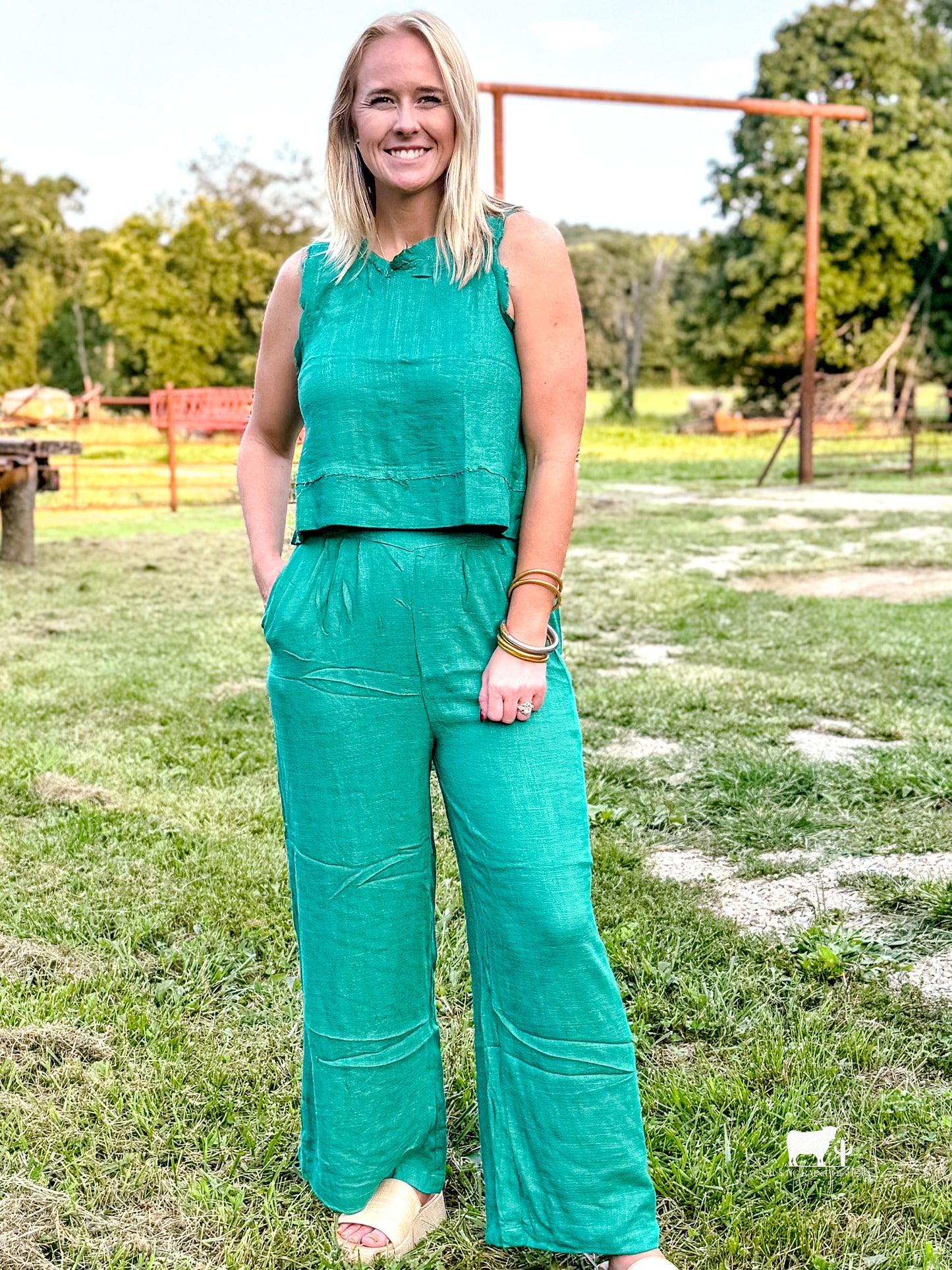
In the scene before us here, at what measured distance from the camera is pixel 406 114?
1755mm

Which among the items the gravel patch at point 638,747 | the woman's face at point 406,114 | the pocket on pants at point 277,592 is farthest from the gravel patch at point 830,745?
the woman's face at point 406,114

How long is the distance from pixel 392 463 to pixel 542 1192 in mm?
1100

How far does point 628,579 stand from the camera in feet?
28.5

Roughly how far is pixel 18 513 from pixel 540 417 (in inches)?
331

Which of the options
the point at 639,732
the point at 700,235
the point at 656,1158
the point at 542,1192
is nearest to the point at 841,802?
the point at 639,732

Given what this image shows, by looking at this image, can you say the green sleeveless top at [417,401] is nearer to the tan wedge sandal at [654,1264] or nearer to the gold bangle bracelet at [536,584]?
the gold bangle bracelet at [536,584]

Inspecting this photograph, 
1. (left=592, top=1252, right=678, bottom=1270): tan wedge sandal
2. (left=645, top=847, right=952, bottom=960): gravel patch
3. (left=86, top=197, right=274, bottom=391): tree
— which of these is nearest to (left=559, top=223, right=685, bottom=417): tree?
(left=86, top=197, right=274, bottom=391): tree

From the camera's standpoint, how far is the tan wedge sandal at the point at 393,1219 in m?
1.97

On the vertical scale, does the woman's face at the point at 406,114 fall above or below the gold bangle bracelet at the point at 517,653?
above

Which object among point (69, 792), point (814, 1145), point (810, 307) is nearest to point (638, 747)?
point (69, 792)

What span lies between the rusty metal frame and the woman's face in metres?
12.1

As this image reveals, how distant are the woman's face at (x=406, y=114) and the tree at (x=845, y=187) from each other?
26052mm

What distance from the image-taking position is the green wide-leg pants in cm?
177

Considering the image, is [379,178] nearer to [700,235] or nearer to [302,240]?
[700,235]
